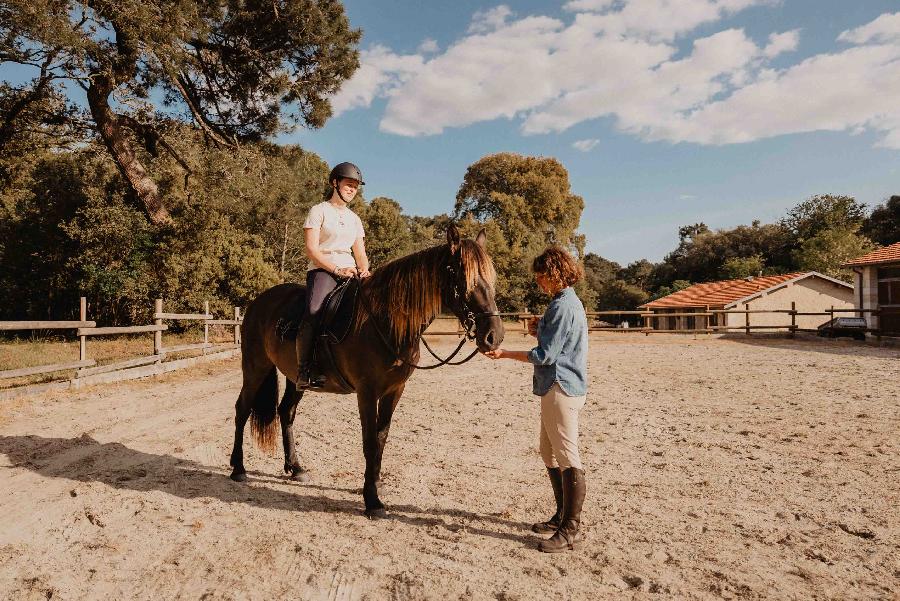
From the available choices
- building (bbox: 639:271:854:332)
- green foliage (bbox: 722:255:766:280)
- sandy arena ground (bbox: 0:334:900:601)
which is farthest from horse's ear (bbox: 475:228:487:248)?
green foliage (bbox: 722:255:766:280)

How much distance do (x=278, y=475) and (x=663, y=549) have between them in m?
3.38

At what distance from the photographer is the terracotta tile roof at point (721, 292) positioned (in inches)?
1222

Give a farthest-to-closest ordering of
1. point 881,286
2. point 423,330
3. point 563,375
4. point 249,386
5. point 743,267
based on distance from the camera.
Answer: point 743,267 → point 881,286 → point 249,386 → point 423,330 → point 563,375

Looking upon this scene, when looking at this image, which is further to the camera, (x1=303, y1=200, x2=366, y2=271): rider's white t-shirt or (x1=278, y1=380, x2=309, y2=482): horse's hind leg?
(x1=278, y1=380, x2=309, y2=482): horse's hind leg

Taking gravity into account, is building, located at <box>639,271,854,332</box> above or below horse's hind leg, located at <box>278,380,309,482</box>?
above

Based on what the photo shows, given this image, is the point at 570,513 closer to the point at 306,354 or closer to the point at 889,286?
the point at 306,354

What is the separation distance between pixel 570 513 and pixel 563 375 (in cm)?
90

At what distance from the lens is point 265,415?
488cm

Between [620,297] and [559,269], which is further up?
[620,297]

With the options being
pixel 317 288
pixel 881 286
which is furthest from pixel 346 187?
pixel 881 286

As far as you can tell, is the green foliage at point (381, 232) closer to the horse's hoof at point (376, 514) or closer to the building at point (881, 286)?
the building at point (881, 286)

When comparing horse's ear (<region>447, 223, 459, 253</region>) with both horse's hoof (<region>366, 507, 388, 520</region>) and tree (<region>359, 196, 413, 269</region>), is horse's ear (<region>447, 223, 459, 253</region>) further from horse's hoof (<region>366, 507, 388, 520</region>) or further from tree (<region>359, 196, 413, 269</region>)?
tree (<region>359, 196, 413, 269</region>)

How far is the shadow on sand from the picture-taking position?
3.70 m

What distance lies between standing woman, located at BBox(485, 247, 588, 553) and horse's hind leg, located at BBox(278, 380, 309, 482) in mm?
2416
